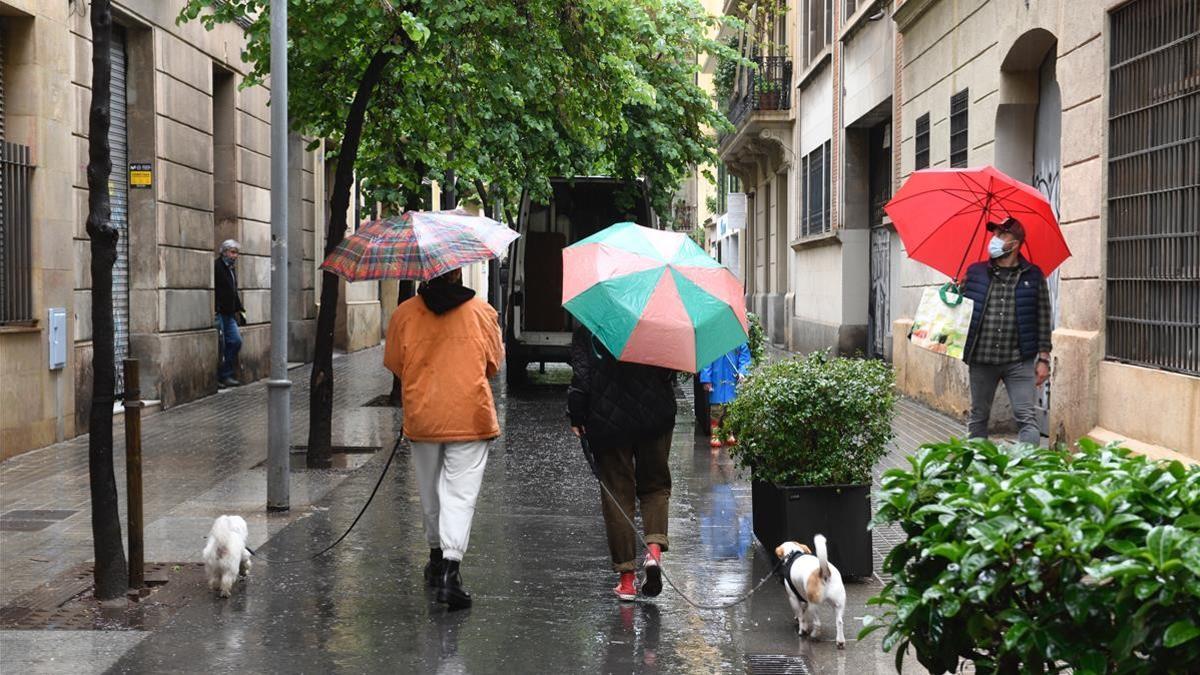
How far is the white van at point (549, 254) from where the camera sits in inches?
803

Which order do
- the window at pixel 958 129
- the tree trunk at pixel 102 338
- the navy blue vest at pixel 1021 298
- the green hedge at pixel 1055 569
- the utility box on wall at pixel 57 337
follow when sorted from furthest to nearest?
the window at pixel 958 129 → the utility box on wall at pixel 57 337 → the navy blue vest at pixel 1021 298 → the tree trunk at pixel 102 338 → the green hedge at pixel 1055 569

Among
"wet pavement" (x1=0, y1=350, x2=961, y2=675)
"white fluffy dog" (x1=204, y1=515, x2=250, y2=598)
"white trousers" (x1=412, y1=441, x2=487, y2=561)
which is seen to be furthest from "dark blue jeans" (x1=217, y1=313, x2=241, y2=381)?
"white trousers" (x1=412, y1=441, x2=487, y2=561)

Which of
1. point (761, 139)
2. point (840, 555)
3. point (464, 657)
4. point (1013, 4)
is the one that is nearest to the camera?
point (464, 657)

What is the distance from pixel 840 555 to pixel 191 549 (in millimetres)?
3774

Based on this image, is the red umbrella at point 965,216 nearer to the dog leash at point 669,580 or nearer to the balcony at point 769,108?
the dog leash at point 669,580

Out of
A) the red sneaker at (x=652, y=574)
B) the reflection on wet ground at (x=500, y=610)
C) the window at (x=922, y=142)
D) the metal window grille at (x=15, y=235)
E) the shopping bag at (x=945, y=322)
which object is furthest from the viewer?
the window at (x=922, y=142)

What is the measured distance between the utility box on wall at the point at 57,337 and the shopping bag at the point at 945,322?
8033mm

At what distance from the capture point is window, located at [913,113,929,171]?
18.2 meters

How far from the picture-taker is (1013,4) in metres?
14.0

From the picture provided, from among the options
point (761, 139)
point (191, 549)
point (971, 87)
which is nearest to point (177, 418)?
point (191, 549)

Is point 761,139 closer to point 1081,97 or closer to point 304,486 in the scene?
point 1081,97

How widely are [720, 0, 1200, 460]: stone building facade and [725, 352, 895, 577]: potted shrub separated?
2.73 meters

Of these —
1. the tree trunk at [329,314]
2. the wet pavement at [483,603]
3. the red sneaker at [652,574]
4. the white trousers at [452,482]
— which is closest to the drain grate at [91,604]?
the wet pavement at [483,603]

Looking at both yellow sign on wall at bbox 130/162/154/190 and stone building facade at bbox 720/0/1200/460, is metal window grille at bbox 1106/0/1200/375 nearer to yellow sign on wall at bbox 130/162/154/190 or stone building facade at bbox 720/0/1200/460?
stone building facade at bbox 720/0/1200/460
